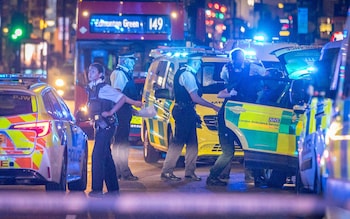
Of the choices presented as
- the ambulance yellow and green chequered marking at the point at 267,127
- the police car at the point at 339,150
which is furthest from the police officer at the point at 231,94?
the police car at the point at 339,150

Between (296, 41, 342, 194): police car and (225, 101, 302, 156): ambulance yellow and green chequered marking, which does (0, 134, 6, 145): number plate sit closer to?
(296, 41, 342, 194): police car

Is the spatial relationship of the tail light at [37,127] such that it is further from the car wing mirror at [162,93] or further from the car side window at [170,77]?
the car side window at [170,77]

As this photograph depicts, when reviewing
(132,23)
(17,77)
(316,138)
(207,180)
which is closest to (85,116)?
(17,77)

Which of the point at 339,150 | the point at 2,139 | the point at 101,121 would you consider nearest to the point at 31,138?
the point at 2,139

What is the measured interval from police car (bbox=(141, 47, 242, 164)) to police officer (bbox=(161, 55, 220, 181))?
88cm

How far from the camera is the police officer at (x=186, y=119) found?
14.0 metres

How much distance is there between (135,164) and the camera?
16906 mm

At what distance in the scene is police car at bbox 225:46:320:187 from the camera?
40.9 ft

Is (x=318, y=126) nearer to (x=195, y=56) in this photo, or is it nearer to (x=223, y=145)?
(x=223, y=145)

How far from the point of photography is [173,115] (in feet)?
46.9

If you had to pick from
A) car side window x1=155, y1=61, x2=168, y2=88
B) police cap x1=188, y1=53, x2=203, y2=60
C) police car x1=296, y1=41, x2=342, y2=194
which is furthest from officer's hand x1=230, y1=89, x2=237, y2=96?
car side window x1=155, y1=61, x2=168, y2=88

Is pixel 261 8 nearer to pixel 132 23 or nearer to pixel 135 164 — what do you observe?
pixel 132 23

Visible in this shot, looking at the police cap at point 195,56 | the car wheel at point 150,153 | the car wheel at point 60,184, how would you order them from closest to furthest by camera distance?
the car wheel at point 60,184 → the police cap at point 195,56 → the car wheel at point 150,153

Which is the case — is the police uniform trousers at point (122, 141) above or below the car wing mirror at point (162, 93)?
below
